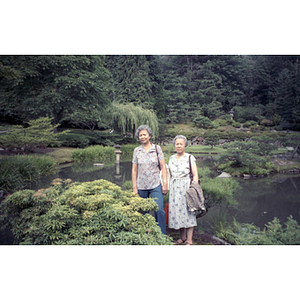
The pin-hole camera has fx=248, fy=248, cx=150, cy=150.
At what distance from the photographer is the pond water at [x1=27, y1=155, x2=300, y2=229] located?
12.8ft

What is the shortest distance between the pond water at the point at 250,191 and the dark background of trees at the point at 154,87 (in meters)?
0.90

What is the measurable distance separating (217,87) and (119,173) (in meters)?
2.47

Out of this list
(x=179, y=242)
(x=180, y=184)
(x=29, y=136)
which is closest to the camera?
(x=180, y=184)

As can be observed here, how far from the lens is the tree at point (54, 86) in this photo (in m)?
4.48

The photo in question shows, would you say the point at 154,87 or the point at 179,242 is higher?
the point at 154,87

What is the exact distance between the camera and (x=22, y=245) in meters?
2.86

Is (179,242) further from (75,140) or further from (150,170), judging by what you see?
(75,140)

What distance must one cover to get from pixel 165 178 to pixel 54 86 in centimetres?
308

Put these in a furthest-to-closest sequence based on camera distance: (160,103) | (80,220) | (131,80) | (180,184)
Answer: (131,80) → (160,103) → (180,184) → (80,220)

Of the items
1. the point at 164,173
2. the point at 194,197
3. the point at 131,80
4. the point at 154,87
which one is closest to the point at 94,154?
the point at 131,80

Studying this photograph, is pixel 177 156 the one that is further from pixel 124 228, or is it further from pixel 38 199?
pixel 38 199

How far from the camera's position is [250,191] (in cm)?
423

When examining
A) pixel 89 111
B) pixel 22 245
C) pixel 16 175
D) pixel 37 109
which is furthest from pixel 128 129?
pixel 22 245

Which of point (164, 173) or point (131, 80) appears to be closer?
point (164, 173)
